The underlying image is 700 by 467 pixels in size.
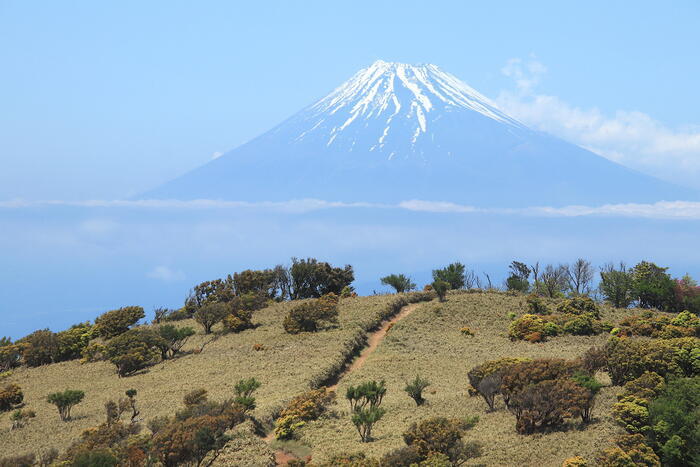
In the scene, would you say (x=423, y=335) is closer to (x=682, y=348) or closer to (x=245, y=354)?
(x=245, y=354)

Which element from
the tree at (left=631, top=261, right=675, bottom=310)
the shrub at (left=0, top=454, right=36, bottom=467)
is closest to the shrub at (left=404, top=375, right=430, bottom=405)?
the shrub at (left=0, top=454, right=36, bottom=467)

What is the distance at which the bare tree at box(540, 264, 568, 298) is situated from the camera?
75700 mm

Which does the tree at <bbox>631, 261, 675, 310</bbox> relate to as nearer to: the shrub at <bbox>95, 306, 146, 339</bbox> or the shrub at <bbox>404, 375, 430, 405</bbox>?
the shrub at <bbox>404, 375, 430, 405</bbox>

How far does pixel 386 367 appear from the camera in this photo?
4494 centimetres

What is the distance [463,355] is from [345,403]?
1495 cm

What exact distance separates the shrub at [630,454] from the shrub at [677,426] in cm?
86

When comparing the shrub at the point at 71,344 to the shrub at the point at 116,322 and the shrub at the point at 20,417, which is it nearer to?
the shrub at the point at 116,322

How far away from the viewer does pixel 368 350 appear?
5216 centimetres

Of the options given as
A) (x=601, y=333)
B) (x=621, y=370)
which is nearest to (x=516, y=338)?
(x=601, y=333)

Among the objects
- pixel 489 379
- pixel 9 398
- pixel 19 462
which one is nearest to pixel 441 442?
pixel 489 379

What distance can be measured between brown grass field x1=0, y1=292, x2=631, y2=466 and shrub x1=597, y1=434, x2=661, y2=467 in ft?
3.21

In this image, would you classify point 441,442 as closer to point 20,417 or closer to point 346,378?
point 346,378

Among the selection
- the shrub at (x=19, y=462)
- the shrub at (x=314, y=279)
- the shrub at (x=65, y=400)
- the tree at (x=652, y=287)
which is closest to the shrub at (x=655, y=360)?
the shrub at (x=19, y=462)

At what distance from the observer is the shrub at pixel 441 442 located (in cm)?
2448
